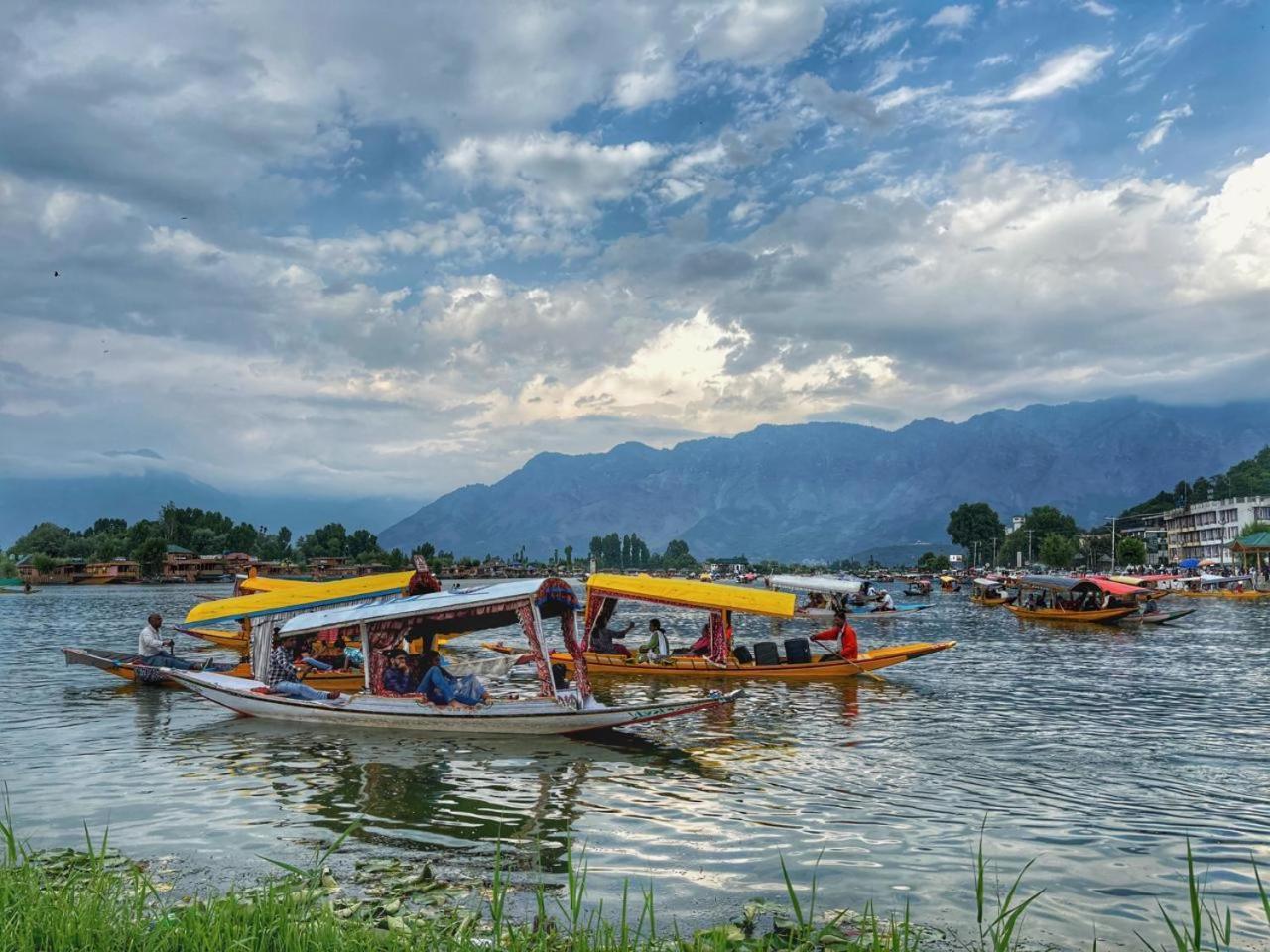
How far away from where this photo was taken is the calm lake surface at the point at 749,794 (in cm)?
1108

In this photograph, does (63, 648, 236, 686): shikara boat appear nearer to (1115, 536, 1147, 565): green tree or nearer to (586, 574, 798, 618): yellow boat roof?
(586, 574, 798, 618): yellow boat roof

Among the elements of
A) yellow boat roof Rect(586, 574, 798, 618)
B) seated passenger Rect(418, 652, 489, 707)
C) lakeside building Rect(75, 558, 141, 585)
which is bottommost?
lakeside building Rect(75, 558, 141, 585)

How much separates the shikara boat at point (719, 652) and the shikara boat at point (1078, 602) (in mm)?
33662

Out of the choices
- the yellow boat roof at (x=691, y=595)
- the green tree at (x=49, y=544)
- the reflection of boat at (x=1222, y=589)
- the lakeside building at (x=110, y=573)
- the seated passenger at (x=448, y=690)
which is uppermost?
the green tree at (x=49, y=544)

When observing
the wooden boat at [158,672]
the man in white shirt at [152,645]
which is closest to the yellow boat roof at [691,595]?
the wooden boat at [158,672]

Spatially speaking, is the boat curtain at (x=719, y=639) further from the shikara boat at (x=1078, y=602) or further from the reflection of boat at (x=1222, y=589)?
the reflection of boat at (x=1222, y=589)

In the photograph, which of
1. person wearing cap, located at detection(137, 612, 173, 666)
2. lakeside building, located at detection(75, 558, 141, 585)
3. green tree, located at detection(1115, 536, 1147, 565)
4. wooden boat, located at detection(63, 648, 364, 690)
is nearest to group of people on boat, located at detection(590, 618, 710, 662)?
wooden boat, located at detection(63, 648, 364, 690)

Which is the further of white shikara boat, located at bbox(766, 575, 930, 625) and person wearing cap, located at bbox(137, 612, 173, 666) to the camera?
white shikara boat, located at bbox(766, 575, 930, 625)

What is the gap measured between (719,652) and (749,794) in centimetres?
1444

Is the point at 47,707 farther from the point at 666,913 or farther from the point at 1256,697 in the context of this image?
the point at 1256,697

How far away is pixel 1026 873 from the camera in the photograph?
11.1 m

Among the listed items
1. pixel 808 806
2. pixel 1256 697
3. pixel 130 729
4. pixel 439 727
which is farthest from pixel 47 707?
pixel 1256 697

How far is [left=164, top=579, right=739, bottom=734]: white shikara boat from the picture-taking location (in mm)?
18984

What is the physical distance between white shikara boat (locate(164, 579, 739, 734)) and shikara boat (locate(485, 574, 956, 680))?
7029mm
